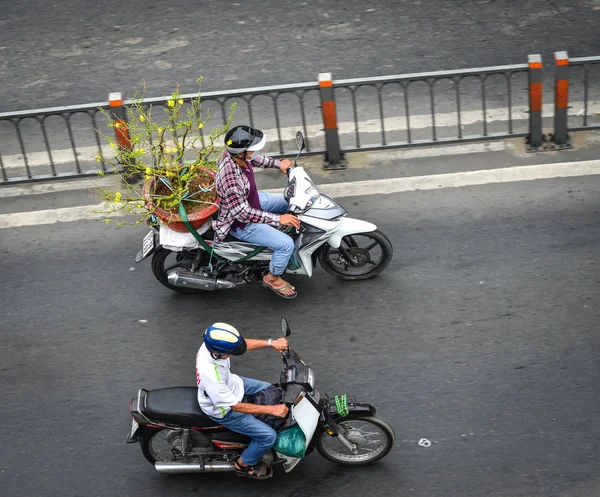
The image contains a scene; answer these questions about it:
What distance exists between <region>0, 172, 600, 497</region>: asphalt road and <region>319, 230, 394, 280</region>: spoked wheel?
0.14 m

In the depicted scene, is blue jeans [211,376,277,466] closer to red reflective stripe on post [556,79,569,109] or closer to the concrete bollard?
the concrete bollard

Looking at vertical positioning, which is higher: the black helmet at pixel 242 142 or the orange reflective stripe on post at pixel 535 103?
the black helmet at pixel 242 142

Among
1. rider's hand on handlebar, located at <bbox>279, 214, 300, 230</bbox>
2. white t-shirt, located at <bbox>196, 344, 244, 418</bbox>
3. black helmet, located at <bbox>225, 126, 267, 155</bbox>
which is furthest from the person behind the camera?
rider's hand on handlebar, located at <bbox>279, 214, 300, 230</bbox>

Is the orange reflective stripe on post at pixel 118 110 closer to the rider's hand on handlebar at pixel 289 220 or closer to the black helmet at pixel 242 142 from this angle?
the black helmet at pixel 242 142

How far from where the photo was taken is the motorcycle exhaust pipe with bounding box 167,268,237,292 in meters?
8.83

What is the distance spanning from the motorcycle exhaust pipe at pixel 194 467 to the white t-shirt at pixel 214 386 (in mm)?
569

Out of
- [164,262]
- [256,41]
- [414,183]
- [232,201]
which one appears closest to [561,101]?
[414,183]

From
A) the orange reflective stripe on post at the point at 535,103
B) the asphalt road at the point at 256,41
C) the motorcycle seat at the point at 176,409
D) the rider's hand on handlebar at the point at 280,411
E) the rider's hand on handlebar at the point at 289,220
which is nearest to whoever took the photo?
the rider's hand on handlebar at the point at 280,411

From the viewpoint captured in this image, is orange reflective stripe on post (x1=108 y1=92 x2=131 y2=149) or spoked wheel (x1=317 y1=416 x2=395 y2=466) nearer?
spoked wheel (x1=317 y1=416 x2=395 y2=466)

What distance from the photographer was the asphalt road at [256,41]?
13.5m

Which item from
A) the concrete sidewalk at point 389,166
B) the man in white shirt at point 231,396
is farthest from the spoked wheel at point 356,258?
the man in white shirt at point 231,396

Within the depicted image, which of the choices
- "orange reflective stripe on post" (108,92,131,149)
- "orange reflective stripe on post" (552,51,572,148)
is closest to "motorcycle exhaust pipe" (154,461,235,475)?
"orange reflective stripe on post" (108,92,131,149)

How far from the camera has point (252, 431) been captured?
6609 millimetres

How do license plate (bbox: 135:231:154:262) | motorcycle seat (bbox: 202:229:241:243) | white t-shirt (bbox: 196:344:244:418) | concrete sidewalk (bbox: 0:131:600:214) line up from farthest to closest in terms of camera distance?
1. concrete sidewalk (bbox: 0:131:600:214)
2. license plate (bbox: 135:231:154:262)
3. motorcycle seat (bbox: 202:229:241:243)
4. white t-shirt (bbox: 196:344:244:418)
